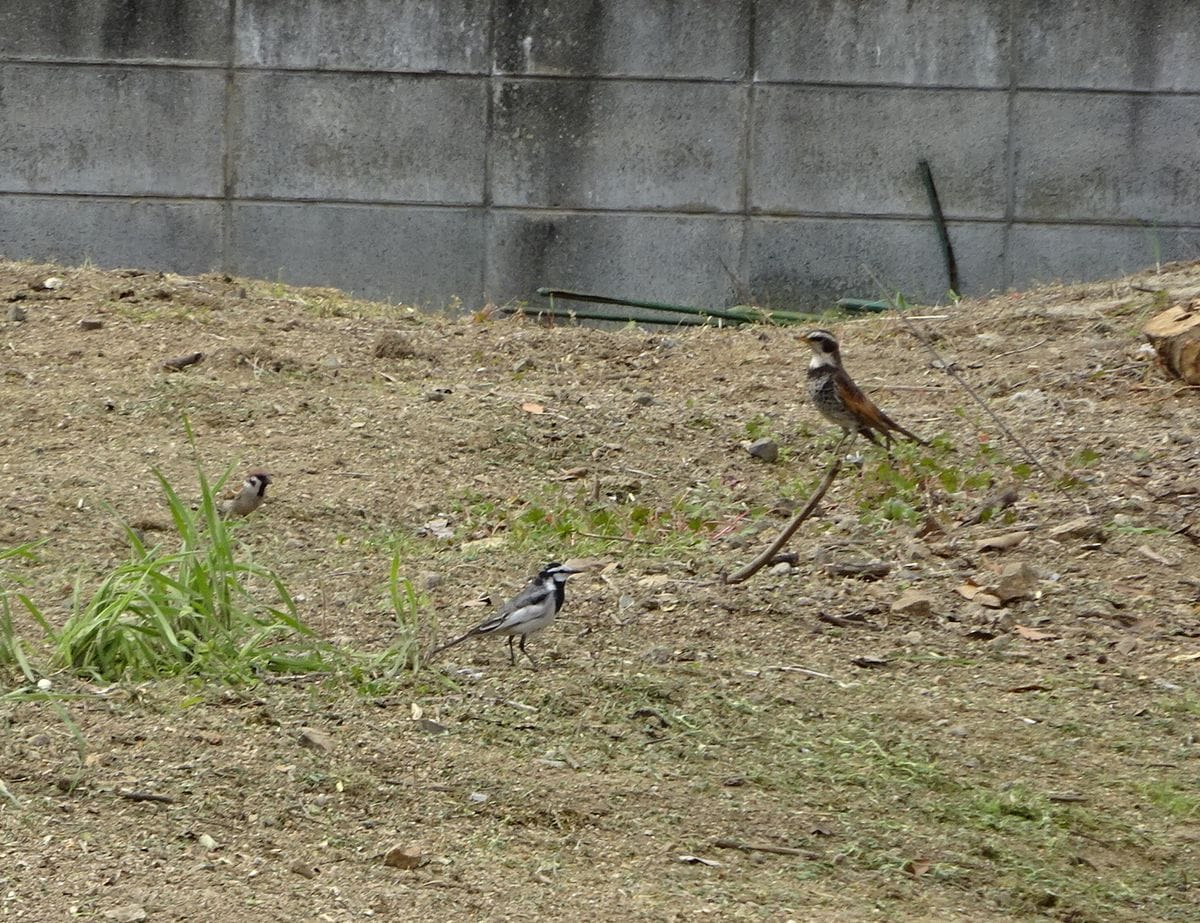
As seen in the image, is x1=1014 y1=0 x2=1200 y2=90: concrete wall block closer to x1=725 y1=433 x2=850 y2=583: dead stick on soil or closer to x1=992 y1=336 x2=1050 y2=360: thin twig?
x1=992 y1=336 x2=1050 y2=360: thin twig

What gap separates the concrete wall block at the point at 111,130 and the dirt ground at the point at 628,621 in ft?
2.82

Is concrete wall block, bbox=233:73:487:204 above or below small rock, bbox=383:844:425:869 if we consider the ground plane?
above

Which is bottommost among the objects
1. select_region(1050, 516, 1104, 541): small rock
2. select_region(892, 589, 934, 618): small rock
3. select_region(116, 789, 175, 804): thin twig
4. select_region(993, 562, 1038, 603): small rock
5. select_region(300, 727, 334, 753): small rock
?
select_region(116, 789, 175, 804): thin twig

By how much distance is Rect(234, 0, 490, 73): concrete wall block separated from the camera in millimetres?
8391

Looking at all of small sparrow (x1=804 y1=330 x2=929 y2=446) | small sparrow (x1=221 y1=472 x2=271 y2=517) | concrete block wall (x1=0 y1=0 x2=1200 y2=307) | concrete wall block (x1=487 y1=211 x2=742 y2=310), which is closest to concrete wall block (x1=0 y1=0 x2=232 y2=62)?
concrete block wall (x1=0 y1=0 x2=1200 y2=307)

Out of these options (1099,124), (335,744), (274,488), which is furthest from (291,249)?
(335,744)

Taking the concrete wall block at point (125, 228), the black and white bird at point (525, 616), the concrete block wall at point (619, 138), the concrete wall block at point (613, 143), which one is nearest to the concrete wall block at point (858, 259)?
the concrete block wall at point (619, 138)

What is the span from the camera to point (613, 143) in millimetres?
8445

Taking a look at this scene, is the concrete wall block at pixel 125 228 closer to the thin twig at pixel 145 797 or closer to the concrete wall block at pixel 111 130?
the concrete wall block at pixel 111 130

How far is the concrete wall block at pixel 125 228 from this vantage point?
28.2ft

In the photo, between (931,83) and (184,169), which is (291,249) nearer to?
(184,169)

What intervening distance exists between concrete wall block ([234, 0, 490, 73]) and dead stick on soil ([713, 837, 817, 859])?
5.95m

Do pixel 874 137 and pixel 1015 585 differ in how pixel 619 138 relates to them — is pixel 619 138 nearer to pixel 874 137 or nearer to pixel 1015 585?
pixel 874 137

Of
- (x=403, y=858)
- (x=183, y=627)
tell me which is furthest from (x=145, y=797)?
(x=183, y=627)
